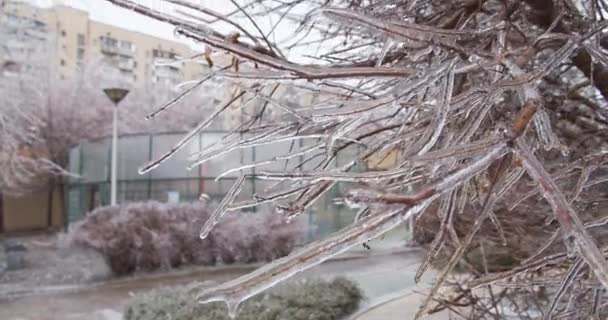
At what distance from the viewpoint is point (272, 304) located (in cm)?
745

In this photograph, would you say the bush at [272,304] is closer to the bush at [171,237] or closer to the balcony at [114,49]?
the bush at [171,237]

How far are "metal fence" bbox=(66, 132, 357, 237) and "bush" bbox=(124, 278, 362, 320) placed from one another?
6041 mm

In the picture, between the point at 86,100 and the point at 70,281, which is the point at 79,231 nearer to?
the point at 70,281

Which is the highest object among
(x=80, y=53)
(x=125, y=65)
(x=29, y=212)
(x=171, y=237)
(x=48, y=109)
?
(x=80, y=53)

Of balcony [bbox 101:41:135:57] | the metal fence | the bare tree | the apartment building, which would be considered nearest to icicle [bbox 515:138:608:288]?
the bare tree

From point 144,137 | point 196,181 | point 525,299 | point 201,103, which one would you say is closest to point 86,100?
point 201,103

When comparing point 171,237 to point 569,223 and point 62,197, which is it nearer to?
point 569,223

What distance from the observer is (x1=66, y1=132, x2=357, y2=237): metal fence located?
1617 cm

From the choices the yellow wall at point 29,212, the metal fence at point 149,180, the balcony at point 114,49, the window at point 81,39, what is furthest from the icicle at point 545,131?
the yellow wall at point 29,212

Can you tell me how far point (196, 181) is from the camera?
1683cm

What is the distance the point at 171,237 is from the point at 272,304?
632 centimetres

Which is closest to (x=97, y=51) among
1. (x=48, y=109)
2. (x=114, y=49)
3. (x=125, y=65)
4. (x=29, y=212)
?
(x=114, y=49)

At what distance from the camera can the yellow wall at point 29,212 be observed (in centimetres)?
2423

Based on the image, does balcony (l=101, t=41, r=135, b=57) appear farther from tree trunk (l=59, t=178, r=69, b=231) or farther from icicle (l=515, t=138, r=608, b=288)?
icicle (l=515, t=138, r=608, b=288)
